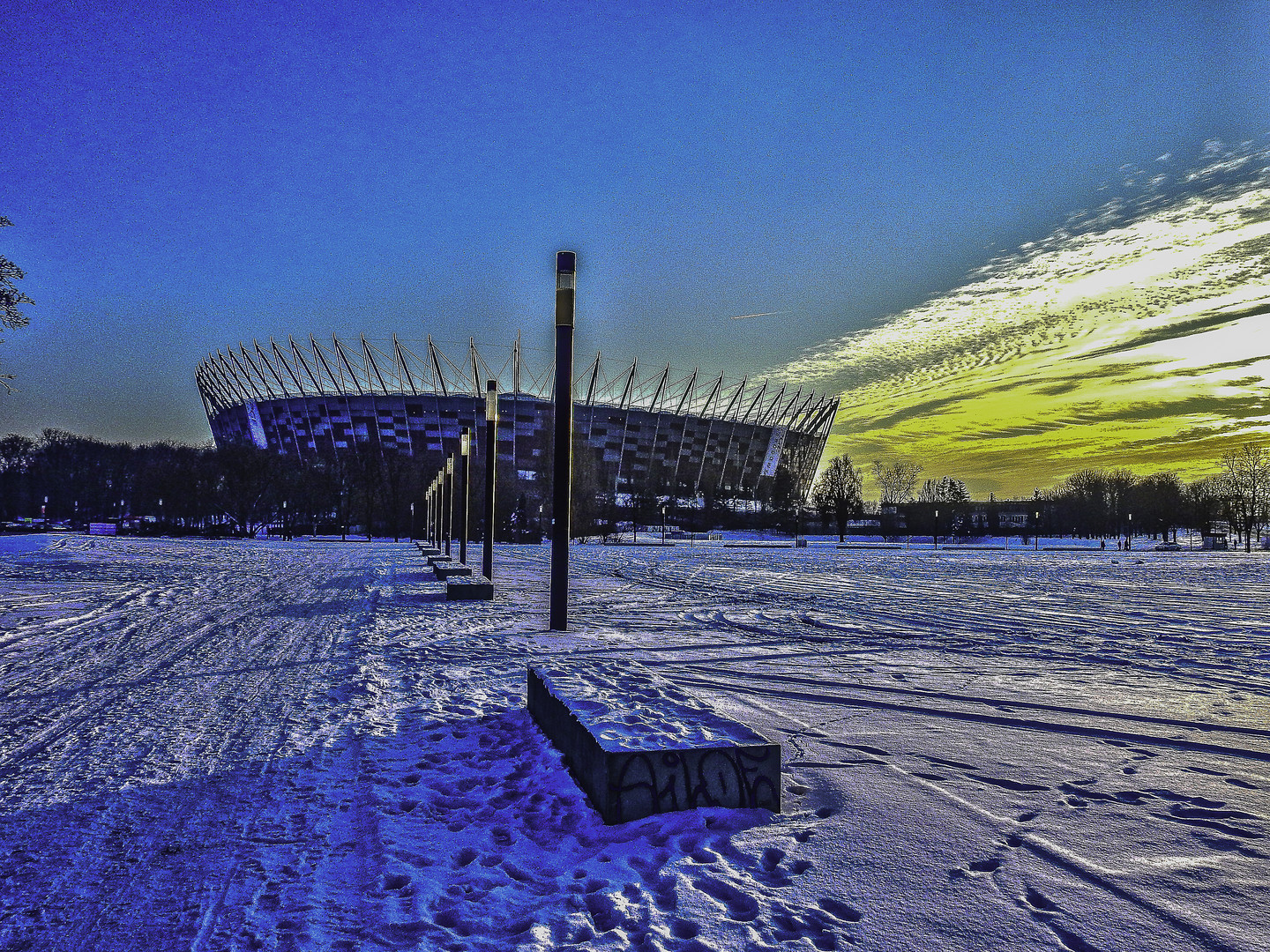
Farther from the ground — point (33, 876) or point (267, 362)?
point (267, 362)

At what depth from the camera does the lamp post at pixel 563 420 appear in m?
8.56

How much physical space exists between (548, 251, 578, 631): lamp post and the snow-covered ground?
20.0 inches

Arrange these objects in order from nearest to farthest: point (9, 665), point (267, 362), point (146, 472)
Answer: point (9, 665), point (146, 472), point (267, 362)

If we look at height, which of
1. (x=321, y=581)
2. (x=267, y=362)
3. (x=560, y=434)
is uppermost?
(x=267, y=362)

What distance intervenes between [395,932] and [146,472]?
75.8 m

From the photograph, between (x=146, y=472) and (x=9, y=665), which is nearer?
(x=9, y=665)

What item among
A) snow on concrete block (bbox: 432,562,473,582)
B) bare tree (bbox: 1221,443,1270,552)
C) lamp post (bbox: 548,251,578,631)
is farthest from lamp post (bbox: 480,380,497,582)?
bare tree (bbox: 1221,443,1270,552)

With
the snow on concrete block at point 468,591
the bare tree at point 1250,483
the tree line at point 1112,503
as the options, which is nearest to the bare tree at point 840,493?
the tree line at point 1112,503

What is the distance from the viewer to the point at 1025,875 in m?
2.72

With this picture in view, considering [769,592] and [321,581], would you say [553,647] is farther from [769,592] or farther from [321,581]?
[321,581]

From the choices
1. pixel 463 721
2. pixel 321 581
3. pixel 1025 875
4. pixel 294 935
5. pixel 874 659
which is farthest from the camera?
pixel 321 581

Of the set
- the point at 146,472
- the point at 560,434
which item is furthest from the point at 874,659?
the point at 146,472

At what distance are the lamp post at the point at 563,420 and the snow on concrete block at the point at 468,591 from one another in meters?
3.55

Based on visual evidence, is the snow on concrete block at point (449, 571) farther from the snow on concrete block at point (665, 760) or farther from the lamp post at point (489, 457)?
the snow on concrete block at point (665, 760)
